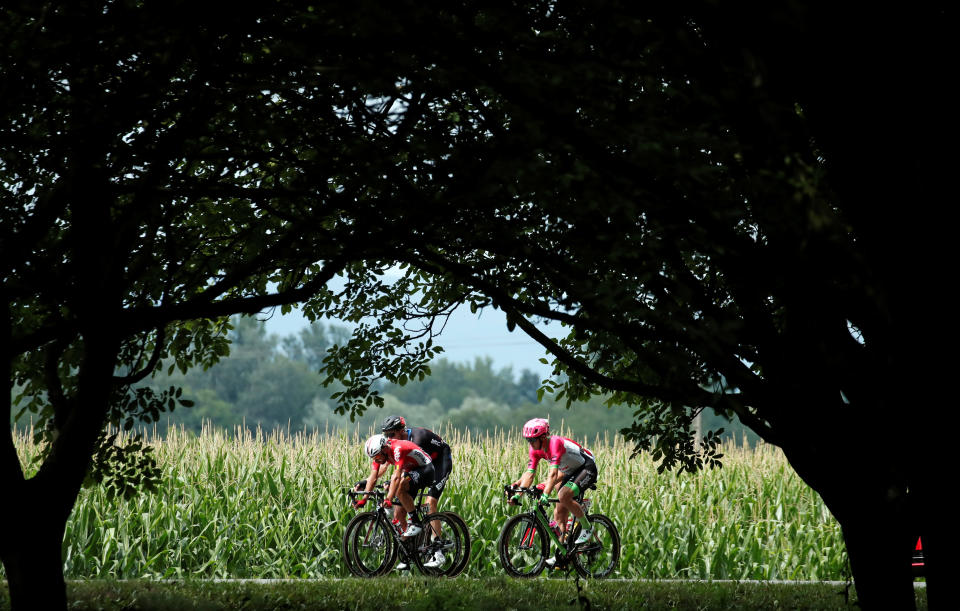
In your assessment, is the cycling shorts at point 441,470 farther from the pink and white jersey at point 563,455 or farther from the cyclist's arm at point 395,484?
the pink and white jersey at point 563,455

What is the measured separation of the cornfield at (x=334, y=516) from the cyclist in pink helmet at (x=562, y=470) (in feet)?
5.14

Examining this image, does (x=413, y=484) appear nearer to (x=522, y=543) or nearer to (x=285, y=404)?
(x=522, y=543)

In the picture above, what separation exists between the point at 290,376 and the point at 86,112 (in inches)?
3864

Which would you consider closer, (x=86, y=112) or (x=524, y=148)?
(x=524, y=148)

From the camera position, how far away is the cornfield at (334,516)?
42.8 ft

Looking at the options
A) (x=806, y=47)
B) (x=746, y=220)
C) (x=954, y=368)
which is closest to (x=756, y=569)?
(x=746, y=220)

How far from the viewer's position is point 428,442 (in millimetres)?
12422

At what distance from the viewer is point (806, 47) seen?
4.79m

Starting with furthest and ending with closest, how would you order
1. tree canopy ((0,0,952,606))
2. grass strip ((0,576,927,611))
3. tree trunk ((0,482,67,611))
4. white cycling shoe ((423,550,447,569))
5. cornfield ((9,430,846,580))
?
cornfield ((9,430,846,580)), white cycling shoe ((423,550,447,569)), grass strip ((0,576,927,611)), tree trunk ((0,482,67,611)), tree canopy ((0,0,952,606))

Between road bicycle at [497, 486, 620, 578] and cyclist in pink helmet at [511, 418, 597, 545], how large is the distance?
11cm

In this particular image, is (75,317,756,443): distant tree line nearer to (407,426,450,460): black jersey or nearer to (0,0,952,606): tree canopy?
(407,426,450,460): black jersey

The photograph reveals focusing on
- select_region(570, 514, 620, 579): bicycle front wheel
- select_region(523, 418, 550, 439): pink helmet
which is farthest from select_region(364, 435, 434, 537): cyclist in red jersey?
select_region(570, 514, 620, 579): bicycle front wheel

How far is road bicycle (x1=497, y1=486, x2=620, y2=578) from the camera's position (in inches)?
477

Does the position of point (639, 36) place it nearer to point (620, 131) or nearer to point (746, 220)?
point (620, 131)
